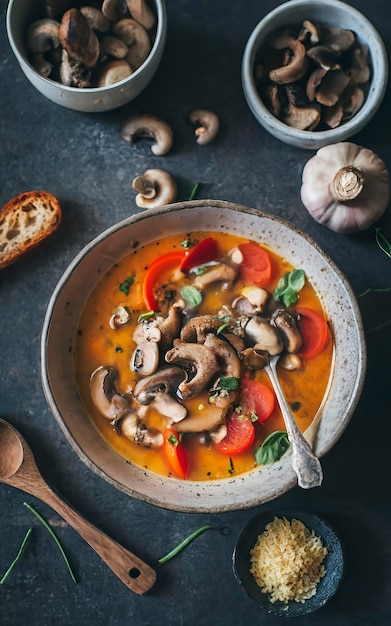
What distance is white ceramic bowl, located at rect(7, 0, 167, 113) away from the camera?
270cm

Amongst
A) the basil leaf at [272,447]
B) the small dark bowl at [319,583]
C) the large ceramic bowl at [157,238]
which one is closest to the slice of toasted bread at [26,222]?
the large ceramic bowl at [157,238]

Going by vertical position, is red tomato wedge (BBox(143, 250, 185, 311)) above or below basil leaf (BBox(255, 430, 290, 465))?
above

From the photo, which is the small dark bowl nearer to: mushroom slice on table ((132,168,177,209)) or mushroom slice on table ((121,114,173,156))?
mushroom slice on table ((132,168,177,209))

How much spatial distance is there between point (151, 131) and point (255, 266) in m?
0.66

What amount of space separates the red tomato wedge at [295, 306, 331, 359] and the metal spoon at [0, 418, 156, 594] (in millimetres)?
1023

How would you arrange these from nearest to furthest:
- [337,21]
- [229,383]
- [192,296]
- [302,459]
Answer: [302,459], [229,383], [192,296], [337,21]

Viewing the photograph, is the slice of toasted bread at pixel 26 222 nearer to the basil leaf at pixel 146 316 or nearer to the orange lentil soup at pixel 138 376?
the orange lentil soup at pixel 138 376

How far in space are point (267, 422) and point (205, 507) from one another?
38 cm

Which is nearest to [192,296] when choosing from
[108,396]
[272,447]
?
[108,396]

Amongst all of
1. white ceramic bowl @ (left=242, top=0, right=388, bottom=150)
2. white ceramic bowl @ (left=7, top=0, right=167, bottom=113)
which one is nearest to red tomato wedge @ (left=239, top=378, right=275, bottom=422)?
white ceramic bowl @ (left=242, top=0, right=388, bottom=150)

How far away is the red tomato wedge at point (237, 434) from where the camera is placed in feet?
8.82

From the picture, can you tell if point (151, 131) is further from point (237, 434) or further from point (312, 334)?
point (237, 434)

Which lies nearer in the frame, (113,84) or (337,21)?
(113,84)

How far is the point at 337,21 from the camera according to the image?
2.88 m
